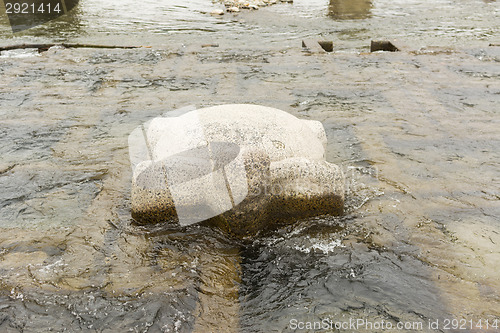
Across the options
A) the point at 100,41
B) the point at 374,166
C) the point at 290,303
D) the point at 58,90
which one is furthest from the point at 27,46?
the point at 290,303

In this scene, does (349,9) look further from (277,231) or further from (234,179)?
(234,179)

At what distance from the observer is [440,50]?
26.2 feet

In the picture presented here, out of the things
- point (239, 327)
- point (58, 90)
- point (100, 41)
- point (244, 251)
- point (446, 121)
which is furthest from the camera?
point (100, 41)

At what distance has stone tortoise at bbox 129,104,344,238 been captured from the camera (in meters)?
3.01

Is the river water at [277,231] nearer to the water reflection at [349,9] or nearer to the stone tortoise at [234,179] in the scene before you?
the stone tortoise at [234,179]

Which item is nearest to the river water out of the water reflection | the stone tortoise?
the stone tortoise

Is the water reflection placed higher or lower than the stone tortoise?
higher

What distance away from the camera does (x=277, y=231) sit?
3.25m

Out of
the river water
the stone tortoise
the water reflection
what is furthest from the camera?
the water reflection

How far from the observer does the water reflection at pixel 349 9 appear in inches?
484

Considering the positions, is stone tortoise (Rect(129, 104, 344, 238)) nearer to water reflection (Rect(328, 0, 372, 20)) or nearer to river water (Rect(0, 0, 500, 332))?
river water (Rect(0, 0, 500, 332))

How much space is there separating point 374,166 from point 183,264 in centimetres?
211

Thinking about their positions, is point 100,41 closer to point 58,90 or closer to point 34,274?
point 58,90

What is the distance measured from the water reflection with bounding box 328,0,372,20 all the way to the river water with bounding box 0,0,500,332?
4.71 m
